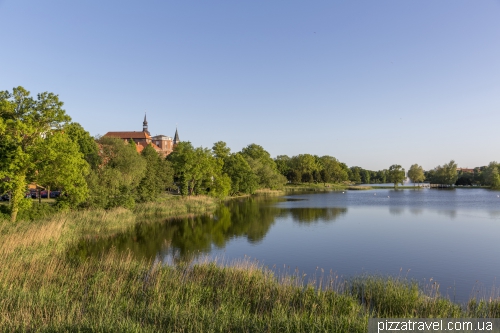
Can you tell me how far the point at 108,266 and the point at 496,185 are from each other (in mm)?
111649

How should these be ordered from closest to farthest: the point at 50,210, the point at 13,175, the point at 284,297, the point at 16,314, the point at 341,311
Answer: the point at 16,314 → the point at 341,311 → the point at 284,297 → the point at 13,175 → the point at 50,210

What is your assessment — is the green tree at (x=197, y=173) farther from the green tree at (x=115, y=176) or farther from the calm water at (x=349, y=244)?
the calm water at (x=349, y=244)

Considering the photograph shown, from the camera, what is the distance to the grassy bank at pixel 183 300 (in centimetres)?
694

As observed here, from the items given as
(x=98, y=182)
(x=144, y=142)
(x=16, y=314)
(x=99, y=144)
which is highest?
(x=144, y=142)

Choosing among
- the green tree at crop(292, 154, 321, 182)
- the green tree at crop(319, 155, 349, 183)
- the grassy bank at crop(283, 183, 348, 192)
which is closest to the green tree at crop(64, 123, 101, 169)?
the grassy bank at crop(283, 183, 348, 192)

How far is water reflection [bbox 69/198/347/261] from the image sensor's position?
63.5ft

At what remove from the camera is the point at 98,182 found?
99.0ft

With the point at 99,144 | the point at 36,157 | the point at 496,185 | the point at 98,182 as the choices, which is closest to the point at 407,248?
the point at 36,157

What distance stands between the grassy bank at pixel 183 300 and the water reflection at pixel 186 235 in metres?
5.12

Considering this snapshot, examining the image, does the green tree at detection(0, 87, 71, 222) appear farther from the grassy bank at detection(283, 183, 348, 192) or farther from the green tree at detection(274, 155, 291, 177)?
the green tree at detection(274, 155, 291, 177)

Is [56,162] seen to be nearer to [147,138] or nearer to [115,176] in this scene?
[115,176]

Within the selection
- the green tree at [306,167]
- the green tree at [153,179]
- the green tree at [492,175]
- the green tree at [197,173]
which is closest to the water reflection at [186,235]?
the green tree at [153,179]

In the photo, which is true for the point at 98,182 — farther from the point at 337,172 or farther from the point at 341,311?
the point at 337,172

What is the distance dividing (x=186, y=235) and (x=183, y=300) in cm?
1605
